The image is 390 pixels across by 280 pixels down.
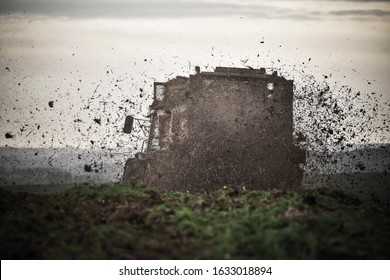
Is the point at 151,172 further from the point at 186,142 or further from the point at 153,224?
the point at 153,224

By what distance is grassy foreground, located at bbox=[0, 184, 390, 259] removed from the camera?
731 cm

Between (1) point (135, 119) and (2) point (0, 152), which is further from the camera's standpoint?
(2) point (0, 152)

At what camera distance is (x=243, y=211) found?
10.6m

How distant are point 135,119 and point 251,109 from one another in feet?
17.3

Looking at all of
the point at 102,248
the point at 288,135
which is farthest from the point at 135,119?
the point at 102,248

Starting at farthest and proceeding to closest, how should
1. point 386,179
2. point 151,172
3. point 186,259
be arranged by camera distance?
point 386,179 → point 151,172 → point 186,259

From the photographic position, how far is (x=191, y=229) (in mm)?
9000

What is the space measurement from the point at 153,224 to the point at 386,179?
3760cm

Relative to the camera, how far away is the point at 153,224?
9.62 metres

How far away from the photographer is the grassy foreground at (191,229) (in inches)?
288

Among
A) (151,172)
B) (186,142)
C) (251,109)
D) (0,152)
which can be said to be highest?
(251,109)

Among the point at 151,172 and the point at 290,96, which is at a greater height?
the point at 290,96

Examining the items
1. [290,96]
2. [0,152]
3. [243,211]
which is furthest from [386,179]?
[0,152]

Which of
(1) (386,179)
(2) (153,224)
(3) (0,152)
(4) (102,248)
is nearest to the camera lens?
(4) (102,248)
